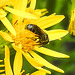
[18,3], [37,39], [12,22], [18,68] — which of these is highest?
[18,3]

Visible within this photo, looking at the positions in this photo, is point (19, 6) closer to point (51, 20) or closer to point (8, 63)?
point (51, 20)

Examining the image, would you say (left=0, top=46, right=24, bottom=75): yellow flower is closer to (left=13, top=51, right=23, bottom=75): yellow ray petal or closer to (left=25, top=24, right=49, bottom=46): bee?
(left=13, top=51, right=23, bottom=75): yellow ray petal

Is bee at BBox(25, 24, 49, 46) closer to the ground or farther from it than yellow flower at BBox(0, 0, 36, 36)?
closer to the ground

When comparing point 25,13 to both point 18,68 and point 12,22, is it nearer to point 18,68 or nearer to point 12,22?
point 12,22

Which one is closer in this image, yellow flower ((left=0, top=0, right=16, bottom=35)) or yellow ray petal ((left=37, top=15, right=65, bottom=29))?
yellow flower ((left=0, top=0, right=16, bottom=35))

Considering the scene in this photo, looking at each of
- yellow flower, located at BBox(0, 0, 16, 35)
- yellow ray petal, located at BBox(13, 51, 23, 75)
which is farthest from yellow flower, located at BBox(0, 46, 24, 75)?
yellow flower, located at BBox(0, 0, 16, 35)

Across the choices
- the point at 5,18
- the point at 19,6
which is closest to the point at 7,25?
the point at 5,18

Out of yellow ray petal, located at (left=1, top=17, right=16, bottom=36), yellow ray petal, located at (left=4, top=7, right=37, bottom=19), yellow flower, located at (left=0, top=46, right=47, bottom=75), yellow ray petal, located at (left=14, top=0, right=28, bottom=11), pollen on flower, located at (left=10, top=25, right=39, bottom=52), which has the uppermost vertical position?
yellow ray petal, located at (left=14, top=0, right=28, bottom=11)

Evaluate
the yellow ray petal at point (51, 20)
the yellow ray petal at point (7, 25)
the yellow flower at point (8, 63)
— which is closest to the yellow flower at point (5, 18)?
the yellow ray petal at point (7, 25)

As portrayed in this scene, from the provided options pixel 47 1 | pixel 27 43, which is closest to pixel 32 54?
pixel 27 43

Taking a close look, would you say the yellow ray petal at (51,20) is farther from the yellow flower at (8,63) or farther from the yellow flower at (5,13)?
the yellow flower at (8,63)
